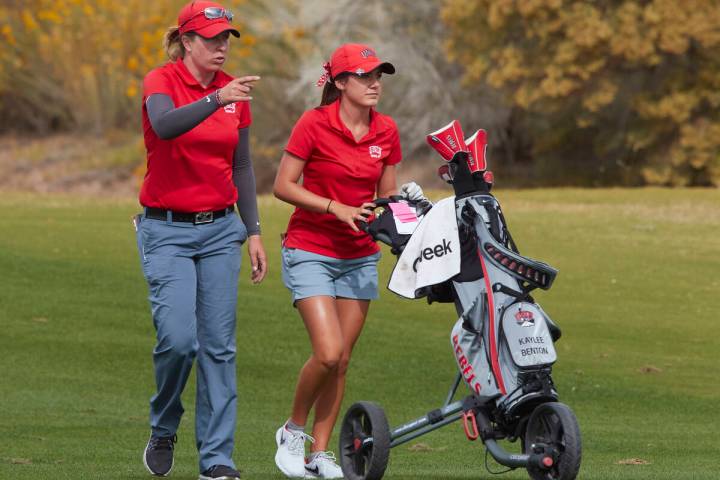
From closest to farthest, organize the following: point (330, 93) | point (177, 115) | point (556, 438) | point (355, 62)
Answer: point (556, 438)
point (177, 115)
point (355, 62)
point (330, 93)

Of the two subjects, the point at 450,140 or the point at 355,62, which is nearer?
the point at 450,140

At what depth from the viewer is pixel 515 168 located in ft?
171

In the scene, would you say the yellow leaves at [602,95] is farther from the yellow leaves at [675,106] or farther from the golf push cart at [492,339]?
the golf push cart at [492,339]

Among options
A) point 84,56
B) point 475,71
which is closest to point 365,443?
point 475,71

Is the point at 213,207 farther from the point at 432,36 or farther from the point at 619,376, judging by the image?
the point at 432,36

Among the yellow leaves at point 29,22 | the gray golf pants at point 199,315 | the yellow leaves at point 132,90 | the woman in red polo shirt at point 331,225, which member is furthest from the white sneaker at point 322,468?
the yellow leaves at point 29,22

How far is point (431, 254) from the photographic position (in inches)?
291

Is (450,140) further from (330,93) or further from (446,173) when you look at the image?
(330,93)

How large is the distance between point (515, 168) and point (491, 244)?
45283 millimetres

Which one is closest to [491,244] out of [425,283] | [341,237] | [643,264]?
[425,283]

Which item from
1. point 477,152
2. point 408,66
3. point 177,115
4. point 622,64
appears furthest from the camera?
point 408,66

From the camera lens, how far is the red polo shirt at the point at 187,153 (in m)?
7.55

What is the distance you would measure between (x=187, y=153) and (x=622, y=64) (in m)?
36.9

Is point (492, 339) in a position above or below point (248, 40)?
below
